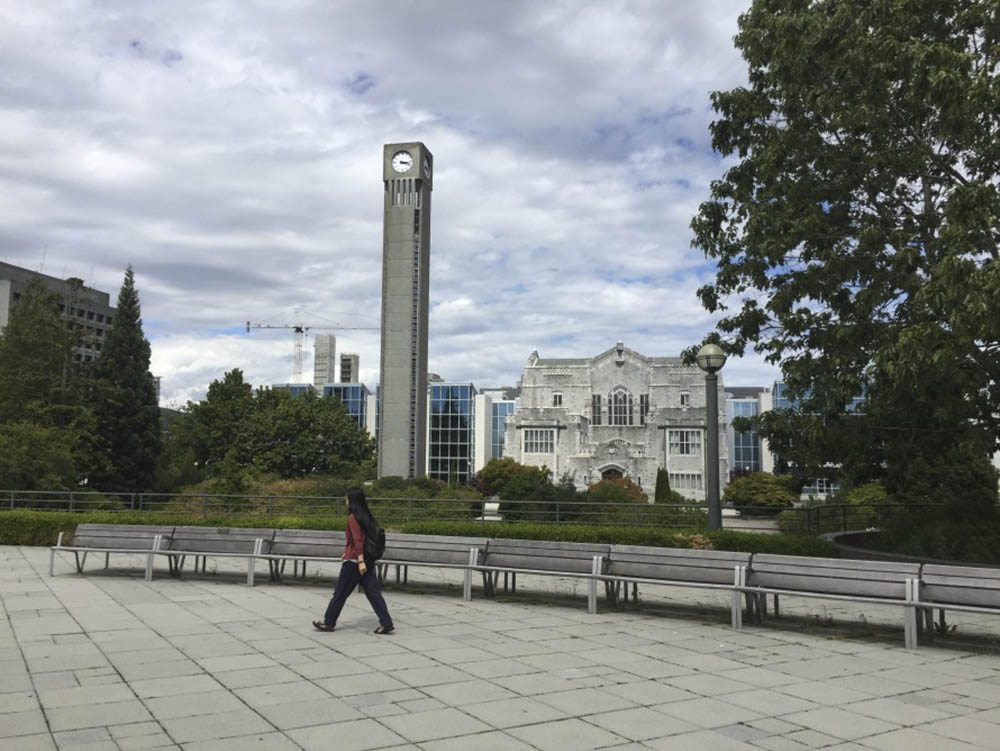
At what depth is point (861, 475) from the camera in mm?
16750

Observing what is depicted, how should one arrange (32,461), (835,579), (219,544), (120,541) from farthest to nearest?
(32,461) < (120,541) < (219,544) < (835,579)

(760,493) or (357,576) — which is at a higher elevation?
(357,576)

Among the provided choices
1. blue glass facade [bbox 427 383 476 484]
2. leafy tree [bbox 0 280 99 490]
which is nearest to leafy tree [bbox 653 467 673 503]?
leafy tree [bbox 0 280 99 490]

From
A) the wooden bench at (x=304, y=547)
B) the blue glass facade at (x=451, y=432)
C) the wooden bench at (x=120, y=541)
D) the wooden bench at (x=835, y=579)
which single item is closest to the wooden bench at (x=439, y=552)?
the wooden bench at (x=304, y=547)

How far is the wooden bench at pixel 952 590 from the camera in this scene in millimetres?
8172

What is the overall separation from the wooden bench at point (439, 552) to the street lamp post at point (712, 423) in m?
4.41

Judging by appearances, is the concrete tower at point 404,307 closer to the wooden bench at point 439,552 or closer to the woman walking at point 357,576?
the wooden bench at point 439,552

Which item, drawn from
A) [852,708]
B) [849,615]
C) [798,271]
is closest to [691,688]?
[852,708]

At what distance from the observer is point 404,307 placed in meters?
49.7

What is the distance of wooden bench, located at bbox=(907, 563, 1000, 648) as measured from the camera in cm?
817

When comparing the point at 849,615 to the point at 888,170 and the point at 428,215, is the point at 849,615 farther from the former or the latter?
the point at 428,215

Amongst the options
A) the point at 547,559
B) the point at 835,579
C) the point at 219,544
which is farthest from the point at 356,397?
the point at 835,579

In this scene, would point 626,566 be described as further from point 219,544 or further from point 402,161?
point 402,161

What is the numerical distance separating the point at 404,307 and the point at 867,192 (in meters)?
36.7
